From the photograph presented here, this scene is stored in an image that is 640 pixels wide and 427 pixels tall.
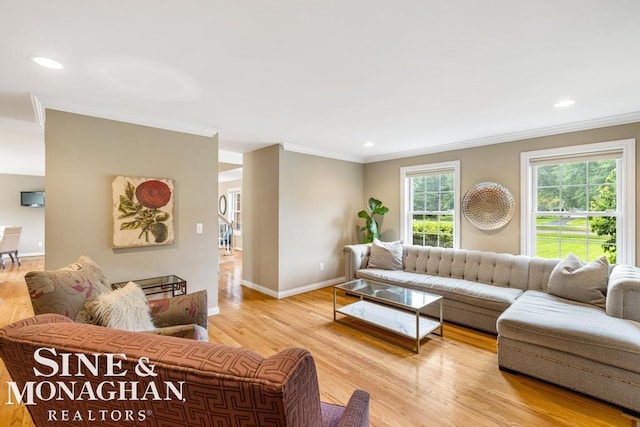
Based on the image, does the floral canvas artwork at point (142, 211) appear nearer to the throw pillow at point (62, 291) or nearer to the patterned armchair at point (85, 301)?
the patterned armchair at point (85, 301)

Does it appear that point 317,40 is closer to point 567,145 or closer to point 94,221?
point 94,221

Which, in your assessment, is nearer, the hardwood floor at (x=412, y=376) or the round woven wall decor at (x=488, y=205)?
the hardwood floor at (x=412, y=376)

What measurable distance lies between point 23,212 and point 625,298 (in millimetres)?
12125

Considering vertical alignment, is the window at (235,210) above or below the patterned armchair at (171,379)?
above

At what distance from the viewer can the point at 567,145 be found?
3352 millimetres

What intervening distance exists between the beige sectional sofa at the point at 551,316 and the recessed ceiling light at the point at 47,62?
383cm

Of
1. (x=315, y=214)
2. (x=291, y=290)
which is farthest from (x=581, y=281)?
(x=291, y=290)

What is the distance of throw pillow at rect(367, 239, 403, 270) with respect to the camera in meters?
4.21

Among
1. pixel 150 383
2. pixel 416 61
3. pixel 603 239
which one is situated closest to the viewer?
pixel 150 383

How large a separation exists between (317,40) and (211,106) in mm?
1497

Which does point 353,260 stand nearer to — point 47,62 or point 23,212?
point 47,62

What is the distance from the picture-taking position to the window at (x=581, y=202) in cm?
304

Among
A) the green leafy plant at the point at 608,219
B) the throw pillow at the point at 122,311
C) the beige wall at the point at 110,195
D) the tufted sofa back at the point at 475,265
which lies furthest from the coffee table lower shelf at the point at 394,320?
the green leafy plant at the point at 608,219

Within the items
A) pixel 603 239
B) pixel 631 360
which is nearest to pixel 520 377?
pixel 631 360
